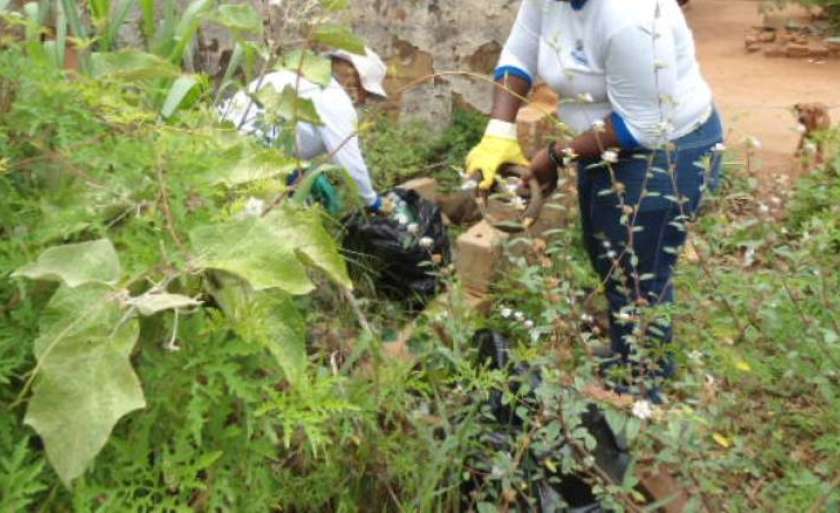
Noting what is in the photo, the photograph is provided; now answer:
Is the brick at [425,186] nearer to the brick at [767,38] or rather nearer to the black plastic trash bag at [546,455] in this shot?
the black plastic trash bag at [546,455]

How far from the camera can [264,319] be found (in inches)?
47.3

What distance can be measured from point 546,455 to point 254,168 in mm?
930

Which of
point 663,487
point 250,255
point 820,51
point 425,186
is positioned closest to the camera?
point 250,255

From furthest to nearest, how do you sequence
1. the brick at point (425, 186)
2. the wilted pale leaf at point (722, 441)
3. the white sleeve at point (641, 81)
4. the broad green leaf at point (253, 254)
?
1. the brick at point (425, 186)
2. the white sleeve at point (641, 81)
3. the wilted pale leaf at point (722, 441)
4. the broad green leaf at point (253, 254)

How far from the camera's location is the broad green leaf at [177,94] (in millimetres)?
1627

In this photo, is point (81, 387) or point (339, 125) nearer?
point (81, 387)

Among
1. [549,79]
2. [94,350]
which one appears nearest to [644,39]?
[549,79]

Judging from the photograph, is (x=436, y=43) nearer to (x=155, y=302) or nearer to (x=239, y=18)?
(x=239, y=18)

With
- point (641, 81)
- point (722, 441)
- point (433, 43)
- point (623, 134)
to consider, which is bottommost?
point (433, 43)

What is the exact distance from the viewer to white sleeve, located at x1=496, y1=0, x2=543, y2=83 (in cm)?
317

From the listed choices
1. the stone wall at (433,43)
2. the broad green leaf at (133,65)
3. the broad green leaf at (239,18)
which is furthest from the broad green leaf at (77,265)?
the stone wall at (433,43)

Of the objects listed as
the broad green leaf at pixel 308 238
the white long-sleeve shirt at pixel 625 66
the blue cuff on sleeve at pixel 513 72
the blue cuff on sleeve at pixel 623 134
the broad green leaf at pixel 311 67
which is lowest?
the blue cuff on sleeve at pixel 513 72

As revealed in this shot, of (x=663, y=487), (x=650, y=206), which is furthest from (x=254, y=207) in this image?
(x=650, y=206)

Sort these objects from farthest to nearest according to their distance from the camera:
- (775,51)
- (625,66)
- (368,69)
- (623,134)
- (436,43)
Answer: (775,51), (436,43), (368,69), (623,134), (625,66)
